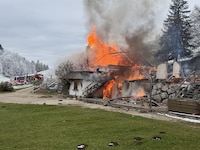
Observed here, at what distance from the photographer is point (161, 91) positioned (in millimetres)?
24875

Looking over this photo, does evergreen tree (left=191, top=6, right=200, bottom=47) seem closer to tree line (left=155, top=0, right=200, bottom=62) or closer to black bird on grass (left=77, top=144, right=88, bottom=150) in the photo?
tree line (left=155, top=0, right=200, bottom=62)

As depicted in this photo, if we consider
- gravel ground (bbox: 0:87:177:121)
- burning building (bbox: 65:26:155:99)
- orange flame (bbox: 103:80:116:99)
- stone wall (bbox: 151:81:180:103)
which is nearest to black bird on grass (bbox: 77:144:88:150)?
gravel ground (bbox: 0:87:177:121)

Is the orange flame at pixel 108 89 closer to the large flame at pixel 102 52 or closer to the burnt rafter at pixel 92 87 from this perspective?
the burnt rafter at pixel 92 87

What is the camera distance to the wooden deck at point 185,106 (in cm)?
1617

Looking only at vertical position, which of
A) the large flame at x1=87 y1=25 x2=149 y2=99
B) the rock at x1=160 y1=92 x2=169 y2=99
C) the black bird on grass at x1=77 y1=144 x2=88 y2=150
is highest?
the large flame at x1=87 y1=25 x2=149 y2=99

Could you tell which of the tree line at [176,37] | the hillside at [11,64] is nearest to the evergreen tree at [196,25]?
the tree line at [176,37]

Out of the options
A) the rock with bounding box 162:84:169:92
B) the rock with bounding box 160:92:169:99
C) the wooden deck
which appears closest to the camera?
the wooden deck

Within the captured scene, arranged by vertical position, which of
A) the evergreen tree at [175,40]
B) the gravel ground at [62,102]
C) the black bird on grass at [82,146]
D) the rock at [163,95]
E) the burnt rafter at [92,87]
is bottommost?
the black bird on grass at [82,146]

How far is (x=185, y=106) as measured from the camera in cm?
1672

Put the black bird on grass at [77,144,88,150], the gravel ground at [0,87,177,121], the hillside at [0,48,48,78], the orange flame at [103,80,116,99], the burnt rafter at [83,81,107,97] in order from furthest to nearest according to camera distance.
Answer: the hillside at [0,48,48,78] → the orange flame at [103,80,116,99] → the burnt rafter at [83,81,107,97] → the gravel ground at [0,87,177,121] → the black bird on grass at [77,144,88,150]

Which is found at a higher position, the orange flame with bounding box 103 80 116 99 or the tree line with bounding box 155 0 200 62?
the tree line with bounding box 155 0 200 62

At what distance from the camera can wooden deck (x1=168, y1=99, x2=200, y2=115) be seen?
637 inches

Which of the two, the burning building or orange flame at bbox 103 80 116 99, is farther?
orange flame at bbox 103 80 116 99

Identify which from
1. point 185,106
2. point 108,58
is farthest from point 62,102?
point 185,106
